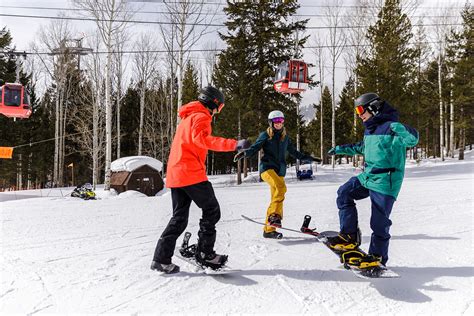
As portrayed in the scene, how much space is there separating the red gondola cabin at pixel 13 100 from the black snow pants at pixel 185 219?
13.3m

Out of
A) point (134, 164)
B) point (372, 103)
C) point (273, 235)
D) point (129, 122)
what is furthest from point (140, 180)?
point (129, 122)

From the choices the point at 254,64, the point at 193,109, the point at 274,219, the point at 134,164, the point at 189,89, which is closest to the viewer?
the point at 193,109

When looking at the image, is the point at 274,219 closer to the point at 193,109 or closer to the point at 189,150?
the point at 189,150

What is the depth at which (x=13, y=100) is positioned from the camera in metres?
13.9

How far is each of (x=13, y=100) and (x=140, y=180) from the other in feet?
22.4

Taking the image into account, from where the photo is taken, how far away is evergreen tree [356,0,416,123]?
24.1 metres

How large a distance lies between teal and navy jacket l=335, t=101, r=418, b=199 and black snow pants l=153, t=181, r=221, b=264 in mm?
1678

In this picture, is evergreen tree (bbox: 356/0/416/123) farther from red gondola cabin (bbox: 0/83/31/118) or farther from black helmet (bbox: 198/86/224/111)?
black helmet (bbox: 198/86/224/111)

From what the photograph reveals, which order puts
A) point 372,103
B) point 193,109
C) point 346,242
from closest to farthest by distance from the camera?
point 193,109, point 372,103, point 346,242

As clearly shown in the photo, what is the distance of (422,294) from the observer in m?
3.13

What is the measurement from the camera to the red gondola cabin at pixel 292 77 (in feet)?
49.5

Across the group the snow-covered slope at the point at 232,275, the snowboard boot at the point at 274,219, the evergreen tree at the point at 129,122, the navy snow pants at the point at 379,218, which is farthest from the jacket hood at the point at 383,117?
the evergreen tree at the point at 129,122

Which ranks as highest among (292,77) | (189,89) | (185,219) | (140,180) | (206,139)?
(189,89)

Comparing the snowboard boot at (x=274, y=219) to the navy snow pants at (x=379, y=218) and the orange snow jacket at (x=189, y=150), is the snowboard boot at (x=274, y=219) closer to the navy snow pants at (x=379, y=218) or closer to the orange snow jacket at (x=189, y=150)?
the navy snow pants at (x=379, y=218)
